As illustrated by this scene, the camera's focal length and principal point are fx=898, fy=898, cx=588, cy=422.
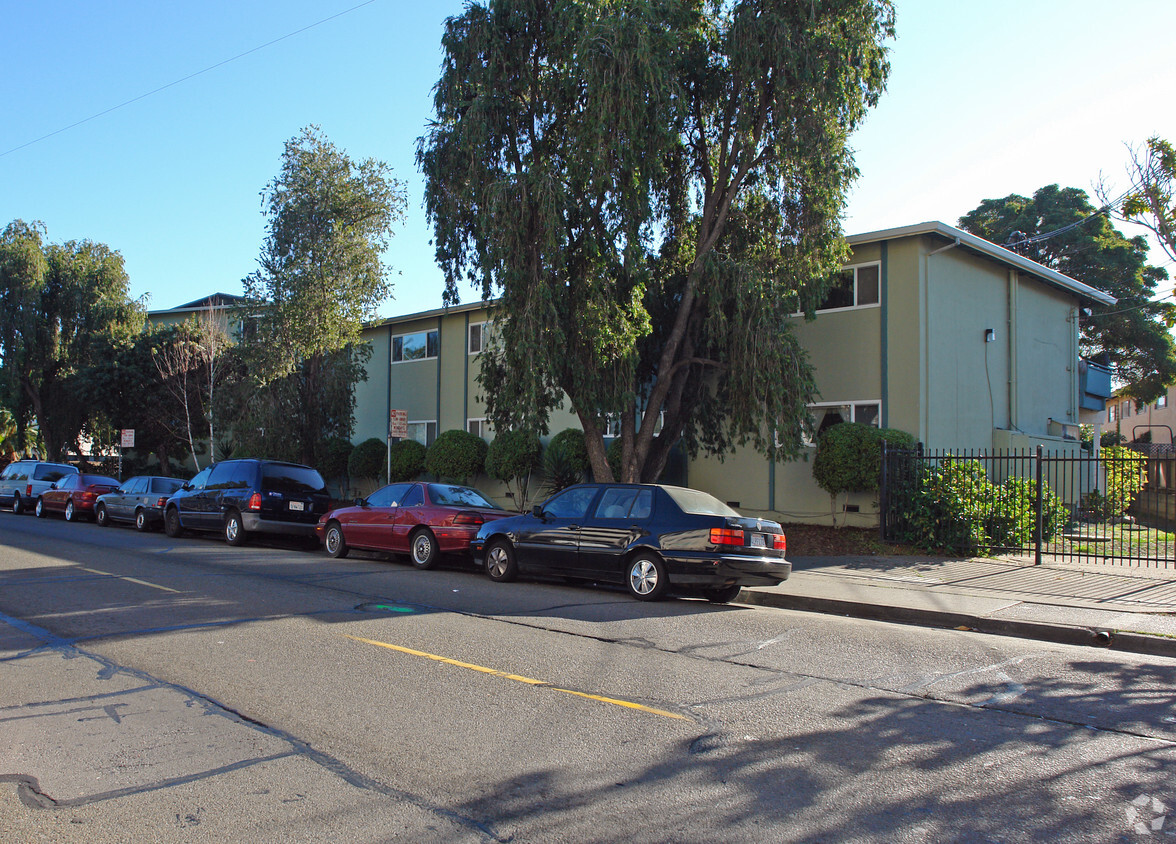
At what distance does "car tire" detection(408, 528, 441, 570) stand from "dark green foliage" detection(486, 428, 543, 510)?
28.6 ft

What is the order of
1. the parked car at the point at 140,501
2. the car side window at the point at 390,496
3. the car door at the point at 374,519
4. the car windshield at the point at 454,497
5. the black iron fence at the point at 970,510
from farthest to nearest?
the parked car at the point at 140,501 < the black iron fence at the point at 970,510 < the car side window at the point at 390,496 < the car door at the point at 374,519 < the car windshield at the point at 454,497

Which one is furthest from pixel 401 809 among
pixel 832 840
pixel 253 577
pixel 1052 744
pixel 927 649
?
pixel 253 577

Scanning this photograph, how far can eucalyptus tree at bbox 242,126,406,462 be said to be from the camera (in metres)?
25.5

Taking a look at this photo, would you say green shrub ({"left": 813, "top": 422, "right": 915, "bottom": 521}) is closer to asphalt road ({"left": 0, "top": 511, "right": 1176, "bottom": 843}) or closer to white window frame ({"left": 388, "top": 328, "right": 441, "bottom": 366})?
asphalt road ({"left": 0, "top": 511, "right": 1176, "bottom": 843})

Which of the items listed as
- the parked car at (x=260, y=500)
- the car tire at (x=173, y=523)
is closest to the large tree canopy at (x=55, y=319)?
the car tire at (x=173, y=523)

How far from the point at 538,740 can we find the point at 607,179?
11579 millimetres

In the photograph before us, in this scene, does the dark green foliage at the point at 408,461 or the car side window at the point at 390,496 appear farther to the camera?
the dark green foliage at the point at 408,461

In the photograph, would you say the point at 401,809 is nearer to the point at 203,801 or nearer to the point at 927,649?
the point at 203,801

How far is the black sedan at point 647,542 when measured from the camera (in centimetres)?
1070

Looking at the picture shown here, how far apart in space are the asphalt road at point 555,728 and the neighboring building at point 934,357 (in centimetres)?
1004

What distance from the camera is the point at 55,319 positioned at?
3747 cm

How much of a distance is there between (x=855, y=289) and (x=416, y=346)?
1585 cm

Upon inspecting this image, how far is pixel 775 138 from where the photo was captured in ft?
54.9

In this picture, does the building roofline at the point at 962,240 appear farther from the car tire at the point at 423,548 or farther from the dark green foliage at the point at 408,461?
the dark green foliage at the point at 408,461
